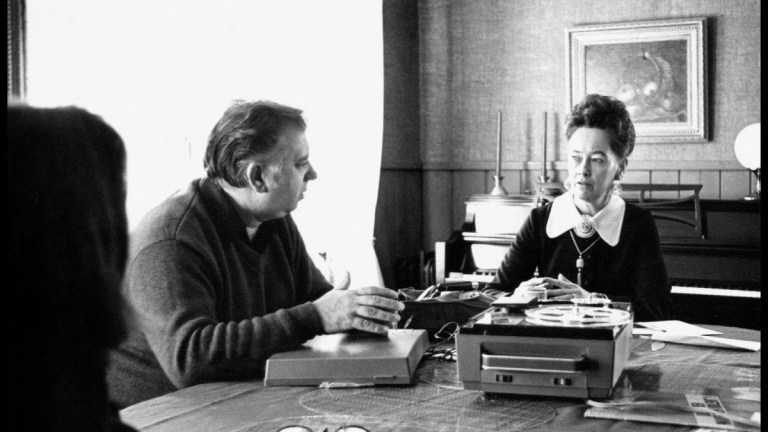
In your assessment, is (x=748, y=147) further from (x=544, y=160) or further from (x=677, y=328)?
(x=677, y=328)

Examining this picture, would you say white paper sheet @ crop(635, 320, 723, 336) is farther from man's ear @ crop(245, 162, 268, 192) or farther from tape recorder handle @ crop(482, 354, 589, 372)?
man's ear @ crop(245, 162, 268, 192)

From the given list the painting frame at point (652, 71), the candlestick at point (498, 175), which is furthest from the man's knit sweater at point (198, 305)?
the painting frame at point (652, 71)

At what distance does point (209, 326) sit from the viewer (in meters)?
1.48

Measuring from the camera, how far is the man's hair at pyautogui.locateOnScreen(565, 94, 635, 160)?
8.54ft

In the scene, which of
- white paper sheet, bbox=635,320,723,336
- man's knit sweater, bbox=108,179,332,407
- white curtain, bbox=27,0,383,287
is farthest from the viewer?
white curtain, bbox=27,0,383,287

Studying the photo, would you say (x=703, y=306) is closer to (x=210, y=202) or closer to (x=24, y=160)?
(x=210, y=202)

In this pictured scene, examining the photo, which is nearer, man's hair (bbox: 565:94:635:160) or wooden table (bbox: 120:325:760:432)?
wooden table (bbox: 120:325:760:432)

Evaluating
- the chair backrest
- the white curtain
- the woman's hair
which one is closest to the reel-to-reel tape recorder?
the white curtain

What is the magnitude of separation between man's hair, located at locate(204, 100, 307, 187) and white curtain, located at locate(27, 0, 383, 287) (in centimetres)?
24

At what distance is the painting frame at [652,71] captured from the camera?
417cm

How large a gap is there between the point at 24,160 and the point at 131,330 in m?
0.08

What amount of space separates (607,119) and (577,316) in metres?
1.35

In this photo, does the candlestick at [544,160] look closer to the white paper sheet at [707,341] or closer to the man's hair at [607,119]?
the man's hair at [607,119]

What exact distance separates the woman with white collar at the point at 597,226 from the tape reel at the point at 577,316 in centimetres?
101
